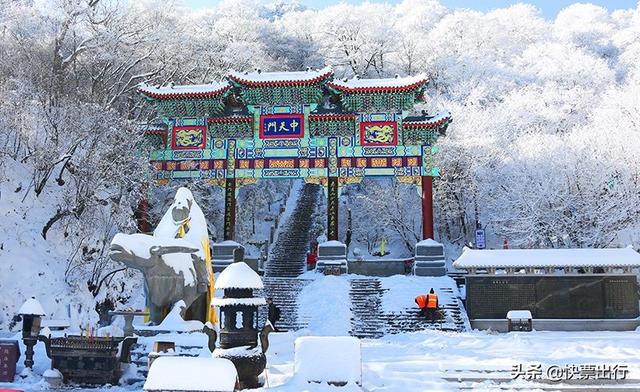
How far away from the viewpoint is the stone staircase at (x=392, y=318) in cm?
1652

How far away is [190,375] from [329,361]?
3191 millimetres

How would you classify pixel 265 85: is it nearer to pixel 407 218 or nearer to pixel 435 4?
pixel 407 218

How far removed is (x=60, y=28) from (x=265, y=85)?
9.96 m

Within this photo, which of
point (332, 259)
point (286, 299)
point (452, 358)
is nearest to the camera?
point (452, 358)

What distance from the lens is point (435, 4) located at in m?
67.2

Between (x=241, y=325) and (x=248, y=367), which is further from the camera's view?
(x=241, y=325)

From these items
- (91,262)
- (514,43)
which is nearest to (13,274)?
(91,262)

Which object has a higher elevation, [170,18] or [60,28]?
[170,18]

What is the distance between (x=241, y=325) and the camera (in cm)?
955

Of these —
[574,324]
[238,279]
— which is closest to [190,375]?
[238,279]

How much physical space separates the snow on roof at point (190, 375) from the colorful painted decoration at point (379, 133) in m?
17.0

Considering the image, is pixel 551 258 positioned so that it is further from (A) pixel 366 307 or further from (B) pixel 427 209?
(B) pixel 427 209

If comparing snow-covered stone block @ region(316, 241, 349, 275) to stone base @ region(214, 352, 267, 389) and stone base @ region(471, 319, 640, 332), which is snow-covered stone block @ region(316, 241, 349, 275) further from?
stone base @ region(214, 352, 267, 389)

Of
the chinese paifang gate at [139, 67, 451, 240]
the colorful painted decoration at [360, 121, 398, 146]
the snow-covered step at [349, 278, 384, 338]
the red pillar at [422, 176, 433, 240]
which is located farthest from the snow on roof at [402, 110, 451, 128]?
the snow-covered step at [349, 278, 384, 338]
